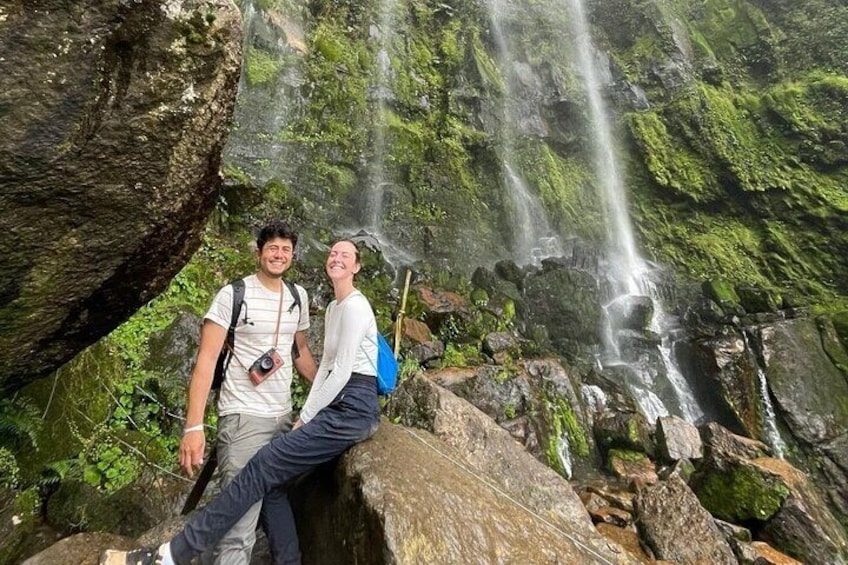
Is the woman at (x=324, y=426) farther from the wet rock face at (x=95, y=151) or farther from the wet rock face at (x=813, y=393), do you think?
the wet rock face at (x=813, y=393)

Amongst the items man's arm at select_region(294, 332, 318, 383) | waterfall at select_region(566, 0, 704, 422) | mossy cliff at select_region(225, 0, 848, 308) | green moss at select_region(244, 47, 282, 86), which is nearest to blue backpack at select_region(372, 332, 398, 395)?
man's arm at select_region(294, 332, 318, 383)

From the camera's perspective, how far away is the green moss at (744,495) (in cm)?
616

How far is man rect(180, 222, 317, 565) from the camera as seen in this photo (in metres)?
2.64

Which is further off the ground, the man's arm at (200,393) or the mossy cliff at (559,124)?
the mossy cliff at (559,124)

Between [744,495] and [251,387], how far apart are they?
6805 millimetres

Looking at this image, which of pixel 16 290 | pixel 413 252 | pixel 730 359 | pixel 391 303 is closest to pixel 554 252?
pixel 413 252

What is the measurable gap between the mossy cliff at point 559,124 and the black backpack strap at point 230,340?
1116 cm

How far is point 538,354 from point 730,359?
5.02m

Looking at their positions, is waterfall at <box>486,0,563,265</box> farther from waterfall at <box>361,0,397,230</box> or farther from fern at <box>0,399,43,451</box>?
fern at <box>0,399,43,451</box>

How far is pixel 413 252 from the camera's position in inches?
589

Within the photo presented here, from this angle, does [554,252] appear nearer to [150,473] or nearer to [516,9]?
[516,9]

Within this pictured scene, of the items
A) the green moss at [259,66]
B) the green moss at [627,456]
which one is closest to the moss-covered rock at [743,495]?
the green moss at [627,456]

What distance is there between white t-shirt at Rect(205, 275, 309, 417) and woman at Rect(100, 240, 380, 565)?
0.82 ft

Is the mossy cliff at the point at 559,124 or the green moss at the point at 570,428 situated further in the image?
the mossy cliff at the point at 559,124
